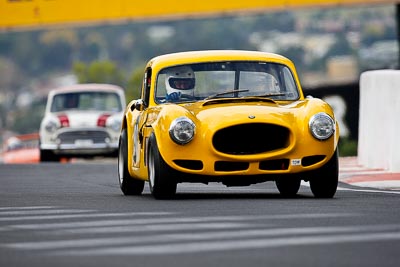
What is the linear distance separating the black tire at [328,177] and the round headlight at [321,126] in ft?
0.86

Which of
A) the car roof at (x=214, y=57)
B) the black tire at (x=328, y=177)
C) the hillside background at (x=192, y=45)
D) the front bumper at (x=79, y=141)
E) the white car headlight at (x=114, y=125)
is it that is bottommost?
the hillside background at (x=192, y=45)

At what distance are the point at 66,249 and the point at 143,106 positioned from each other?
6.53m

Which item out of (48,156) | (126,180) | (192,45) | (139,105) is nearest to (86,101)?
(48,156)

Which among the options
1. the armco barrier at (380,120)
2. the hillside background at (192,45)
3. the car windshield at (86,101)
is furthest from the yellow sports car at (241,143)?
the hillside background at (192,45)

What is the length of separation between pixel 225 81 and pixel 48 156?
16417 millimetres

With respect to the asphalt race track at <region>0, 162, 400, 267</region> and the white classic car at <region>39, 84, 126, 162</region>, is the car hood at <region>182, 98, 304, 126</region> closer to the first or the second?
the asphalt race track at <region>0, 162, 400, 267</region>

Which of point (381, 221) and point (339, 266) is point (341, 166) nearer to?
point (381, 221)

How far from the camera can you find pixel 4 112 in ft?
519

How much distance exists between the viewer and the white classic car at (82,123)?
3152 cm

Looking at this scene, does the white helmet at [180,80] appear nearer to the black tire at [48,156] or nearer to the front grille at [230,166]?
the front grille at [230,166]

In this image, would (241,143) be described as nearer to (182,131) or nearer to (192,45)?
(182,131)

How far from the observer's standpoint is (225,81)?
52.5 ft

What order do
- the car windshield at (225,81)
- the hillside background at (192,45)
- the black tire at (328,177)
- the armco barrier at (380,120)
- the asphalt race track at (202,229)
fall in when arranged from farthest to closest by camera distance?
1. the hillside background at (192,45)
2. the armco barrier at (380,120)
3. the car windshield at (225,81)
4. the black tire at (328,177)
5. the asphalt race track at (202,229)

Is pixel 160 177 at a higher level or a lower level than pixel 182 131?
lower
